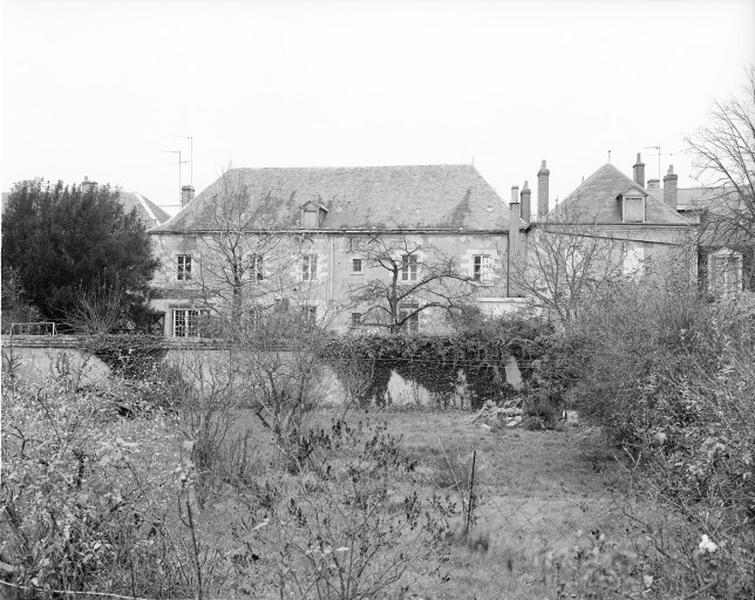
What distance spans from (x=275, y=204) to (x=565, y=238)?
526 inches

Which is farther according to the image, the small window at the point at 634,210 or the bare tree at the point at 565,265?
the small window at the point at 634,210

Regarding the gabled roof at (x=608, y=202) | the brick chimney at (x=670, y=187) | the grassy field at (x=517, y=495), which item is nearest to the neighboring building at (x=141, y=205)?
the gabled roof at (x=608, y=202)

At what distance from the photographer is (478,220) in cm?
3200

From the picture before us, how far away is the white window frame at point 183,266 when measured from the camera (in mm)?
32219

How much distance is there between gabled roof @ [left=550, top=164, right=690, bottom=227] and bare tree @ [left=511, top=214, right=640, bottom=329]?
3.69 ft

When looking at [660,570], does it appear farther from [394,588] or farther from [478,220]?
[478,220]

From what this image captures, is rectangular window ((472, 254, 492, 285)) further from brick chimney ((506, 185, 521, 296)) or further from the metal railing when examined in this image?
the metal railing

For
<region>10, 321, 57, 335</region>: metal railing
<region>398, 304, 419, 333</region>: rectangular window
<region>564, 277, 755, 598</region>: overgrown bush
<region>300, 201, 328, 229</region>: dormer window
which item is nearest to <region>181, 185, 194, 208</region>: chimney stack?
<region>300, 201, 328, 229</region>: dormer window

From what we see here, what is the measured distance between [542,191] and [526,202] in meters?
0.83

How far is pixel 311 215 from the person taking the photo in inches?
1271

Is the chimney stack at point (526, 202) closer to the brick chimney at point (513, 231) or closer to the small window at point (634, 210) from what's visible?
the brick chimney at point (513, 231)

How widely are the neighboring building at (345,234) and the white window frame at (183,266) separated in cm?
5

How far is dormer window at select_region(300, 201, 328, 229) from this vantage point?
106 ft

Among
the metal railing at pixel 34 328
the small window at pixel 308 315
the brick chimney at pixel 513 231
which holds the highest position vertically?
the brick chimney at pixel 513 231
